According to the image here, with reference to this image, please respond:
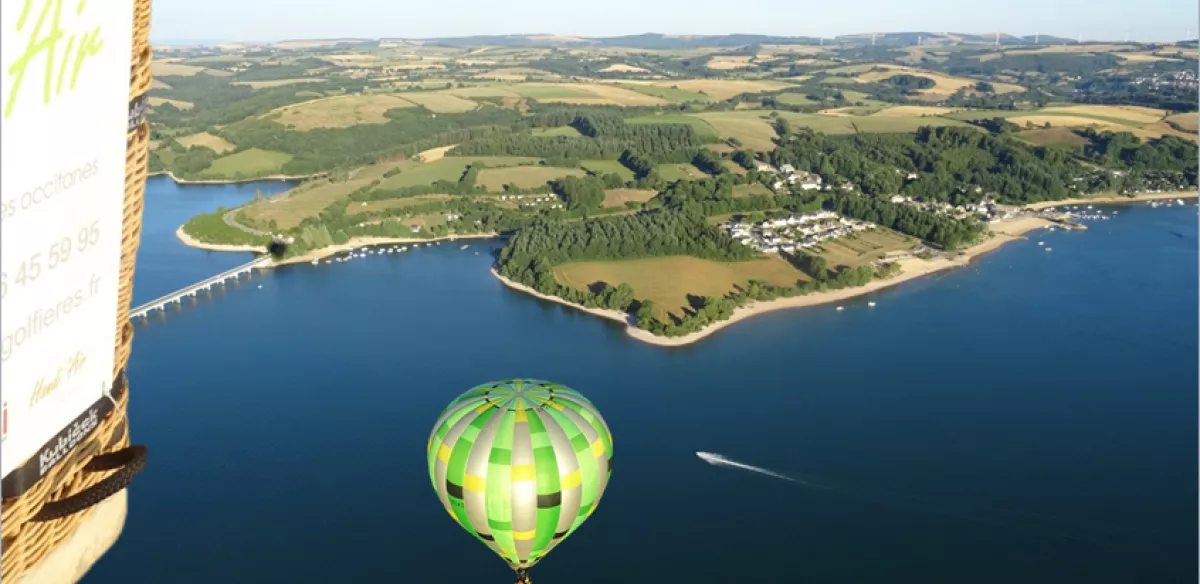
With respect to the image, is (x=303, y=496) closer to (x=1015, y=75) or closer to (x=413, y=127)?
(x=413, y=127)

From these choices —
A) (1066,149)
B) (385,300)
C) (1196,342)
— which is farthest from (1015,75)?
(385,300)

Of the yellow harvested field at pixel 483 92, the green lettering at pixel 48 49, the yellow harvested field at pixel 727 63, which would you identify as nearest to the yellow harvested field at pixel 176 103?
the yellow harvested field at pixel 483 92

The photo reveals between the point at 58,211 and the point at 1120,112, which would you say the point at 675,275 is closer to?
the point at 58,211

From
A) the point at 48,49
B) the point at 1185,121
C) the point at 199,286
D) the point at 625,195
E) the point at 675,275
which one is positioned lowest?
the point at 199,286

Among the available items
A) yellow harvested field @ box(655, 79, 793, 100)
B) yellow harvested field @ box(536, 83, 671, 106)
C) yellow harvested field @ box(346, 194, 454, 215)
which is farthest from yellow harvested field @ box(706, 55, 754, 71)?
yellow harvested field @ box(346, 194, 454, 215)

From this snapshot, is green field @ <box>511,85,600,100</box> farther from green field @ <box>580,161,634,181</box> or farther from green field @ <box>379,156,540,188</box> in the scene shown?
green field @ <box>580,161,634,181</box>

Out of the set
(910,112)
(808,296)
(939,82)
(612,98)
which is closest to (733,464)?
(808,296)

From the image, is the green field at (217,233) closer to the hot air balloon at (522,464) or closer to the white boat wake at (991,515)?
the white boat wake at (991,515)
